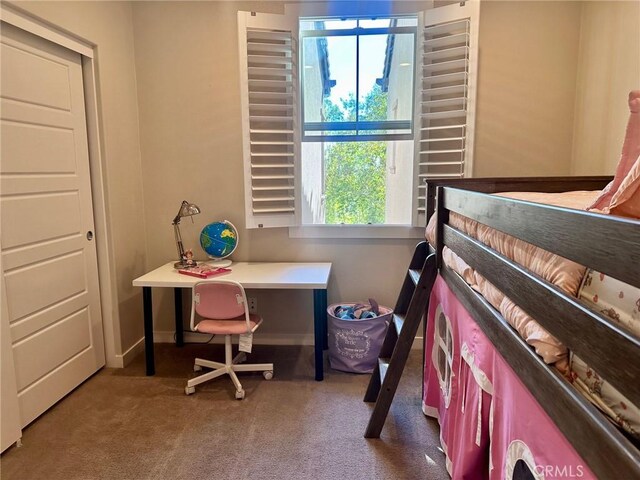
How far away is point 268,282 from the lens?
2486mm

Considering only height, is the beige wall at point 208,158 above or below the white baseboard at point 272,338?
above

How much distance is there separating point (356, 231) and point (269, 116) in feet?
3.36

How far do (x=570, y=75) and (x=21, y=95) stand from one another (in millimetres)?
3250

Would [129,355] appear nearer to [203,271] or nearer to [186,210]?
[203,271]

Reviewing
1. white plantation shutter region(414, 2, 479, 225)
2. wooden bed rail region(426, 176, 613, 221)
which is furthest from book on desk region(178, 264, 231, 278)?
wooden bed rail region(426, 176, 613, 221)

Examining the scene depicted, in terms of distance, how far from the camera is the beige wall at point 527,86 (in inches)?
104

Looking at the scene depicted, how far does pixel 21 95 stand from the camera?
2035 millimetres

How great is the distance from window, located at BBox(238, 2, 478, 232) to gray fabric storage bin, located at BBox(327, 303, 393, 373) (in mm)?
782

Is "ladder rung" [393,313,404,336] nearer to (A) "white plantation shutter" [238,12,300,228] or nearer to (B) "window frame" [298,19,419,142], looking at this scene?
(A) "white plantation shutter" [238,12,300,228]

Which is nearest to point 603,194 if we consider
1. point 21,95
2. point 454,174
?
point 454,174

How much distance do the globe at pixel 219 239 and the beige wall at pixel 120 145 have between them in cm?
54

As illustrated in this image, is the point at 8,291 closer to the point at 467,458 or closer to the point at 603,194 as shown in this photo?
the point at 467,458

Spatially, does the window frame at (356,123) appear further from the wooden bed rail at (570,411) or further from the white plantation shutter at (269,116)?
the wooden bed rail at (570,411)

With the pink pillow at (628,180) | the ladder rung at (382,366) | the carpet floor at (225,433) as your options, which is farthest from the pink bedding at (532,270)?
the carpet floor at (225,433)
